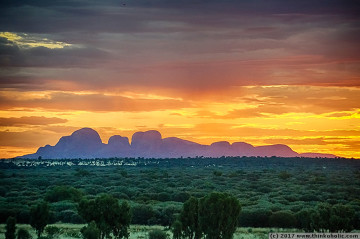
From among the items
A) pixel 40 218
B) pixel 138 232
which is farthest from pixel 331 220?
pixel 40 218

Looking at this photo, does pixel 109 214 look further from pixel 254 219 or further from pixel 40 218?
pixel 254 219

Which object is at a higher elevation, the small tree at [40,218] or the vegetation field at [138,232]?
the small tree at [40,218]

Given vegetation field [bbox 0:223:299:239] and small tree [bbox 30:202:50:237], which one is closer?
small tree [bbox 30:202:50:237]

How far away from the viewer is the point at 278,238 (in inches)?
1895

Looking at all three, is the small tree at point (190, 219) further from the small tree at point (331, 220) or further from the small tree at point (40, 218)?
the small tree at point (331, 220)

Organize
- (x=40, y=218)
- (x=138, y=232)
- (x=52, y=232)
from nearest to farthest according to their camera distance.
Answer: (x=40, y=218)
(x=52, y=232)
(x=138, y=232)

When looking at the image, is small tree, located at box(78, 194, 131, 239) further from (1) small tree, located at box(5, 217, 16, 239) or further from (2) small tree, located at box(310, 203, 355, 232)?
(2) small tree, located at box(310, 203, 355, 232)

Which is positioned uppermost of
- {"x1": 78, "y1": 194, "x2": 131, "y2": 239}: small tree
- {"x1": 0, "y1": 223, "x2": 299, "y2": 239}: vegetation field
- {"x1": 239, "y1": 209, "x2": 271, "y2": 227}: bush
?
{"x1": 78, "y1": 194, "x2": 131, "y2": 239}: small tree

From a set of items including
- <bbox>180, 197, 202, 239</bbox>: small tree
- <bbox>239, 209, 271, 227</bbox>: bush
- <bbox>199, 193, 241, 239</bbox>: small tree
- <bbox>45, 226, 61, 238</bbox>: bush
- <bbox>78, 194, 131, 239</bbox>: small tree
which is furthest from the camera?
<bbox>239, 209, 271, 227</bbox>: bush

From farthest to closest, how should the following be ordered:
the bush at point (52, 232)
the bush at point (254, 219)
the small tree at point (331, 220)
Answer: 1. the bush at point (254, 219)
2. the small tree at point (331, 220)
3. the bush at point (52, 232)

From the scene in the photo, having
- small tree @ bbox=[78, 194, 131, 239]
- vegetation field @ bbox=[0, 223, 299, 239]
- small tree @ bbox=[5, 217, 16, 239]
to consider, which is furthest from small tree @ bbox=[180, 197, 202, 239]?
small tree @ bbox=[5, 217, 16, 239]

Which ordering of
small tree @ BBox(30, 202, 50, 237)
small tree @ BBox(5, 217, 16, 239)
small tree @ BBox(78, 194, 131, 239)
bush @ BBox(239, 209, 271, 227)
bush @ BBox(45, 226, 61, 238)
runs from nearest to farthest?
small tree @ BBox(5, 217, 16, 239)
small tree @ BBox(78, 194, 131, 239)
small tree @ BBox(30, 202, 50, 237)
bush @ BBox(45, 226, 61, 238)
bush @ BBox(239, 209, 271, 227)

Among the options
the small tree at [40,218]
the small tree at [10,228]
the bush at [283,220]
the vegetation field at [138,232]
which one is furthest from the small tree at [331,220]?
the small tree at [10,228]

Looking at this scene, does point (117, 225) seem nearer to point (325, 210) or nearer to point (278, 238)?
point (278, 238)
